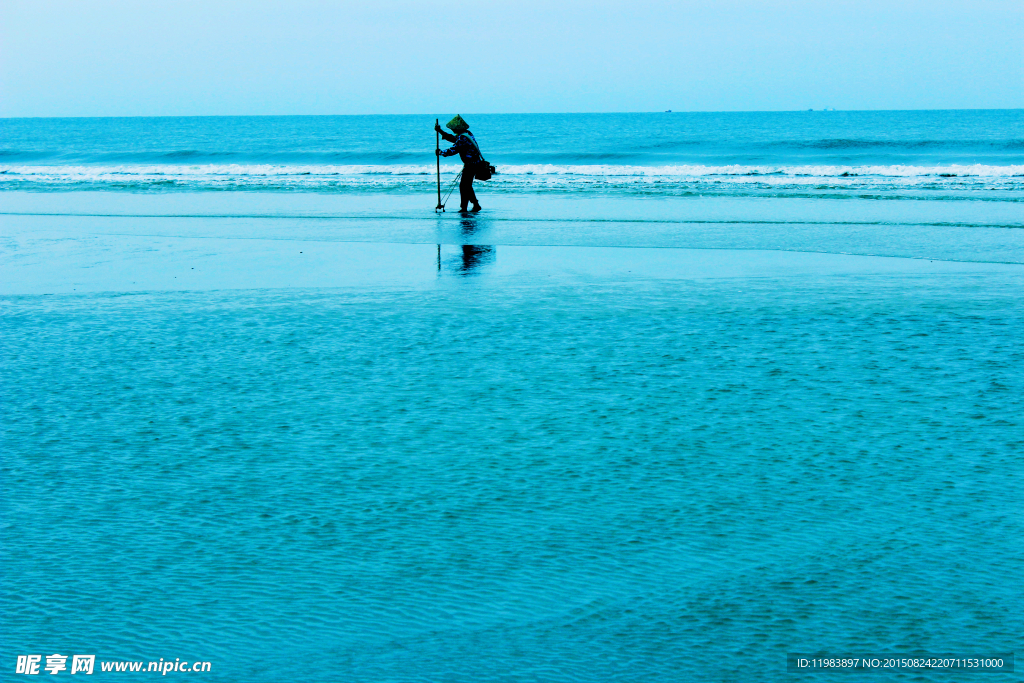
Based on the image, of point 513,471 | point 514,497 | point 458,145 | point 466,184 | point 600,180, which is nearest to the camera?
point 514,497

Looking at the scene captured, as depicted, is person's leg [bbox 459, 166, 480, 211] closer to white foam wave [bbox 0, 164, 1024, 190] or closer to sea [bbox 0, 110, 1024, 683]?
white foam wave [bbox 0, 164, 1024, 190]

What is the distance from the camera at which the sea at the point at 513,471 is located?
306cm

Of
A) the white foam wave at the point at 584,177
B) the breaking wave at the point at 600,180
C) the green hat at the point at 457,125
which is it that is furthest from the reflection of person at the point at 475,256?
the white foam wave at the point at 584,177

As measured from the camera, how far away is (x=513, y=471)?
4.36 m

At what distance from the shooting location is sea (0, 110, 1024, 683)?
3.06m

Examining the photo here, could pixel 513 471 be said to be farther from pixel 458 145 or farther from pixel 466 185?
pixel 458 145

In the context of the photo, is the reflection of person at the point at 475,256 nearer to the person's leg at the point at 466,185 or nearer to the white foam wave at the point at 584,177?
the person's leg at the point at 466,185

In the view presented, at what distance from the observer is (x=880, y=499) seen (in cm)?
402

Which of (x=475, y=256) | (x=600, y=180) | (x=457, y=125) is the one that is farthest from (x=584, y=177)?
(x=475, y=256)

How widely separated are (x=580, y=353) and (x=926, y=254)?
22.5 ft

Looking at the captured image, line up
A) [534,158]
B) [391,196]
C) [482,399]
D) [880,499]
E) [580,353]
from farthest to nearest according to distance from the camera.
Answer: [534,158]
[391,196]
[580,353]
[482,399]
[880,499]

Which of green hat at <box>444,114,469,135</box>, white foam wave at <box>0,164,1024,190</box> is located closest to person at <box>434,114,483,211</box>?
green hat at <box>444,114,469,135</box>

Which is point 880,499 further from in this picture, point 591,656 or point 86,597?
point 86,597

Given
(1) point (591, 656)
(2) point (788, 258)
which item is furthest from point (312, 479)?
(2) point (788, 258)
